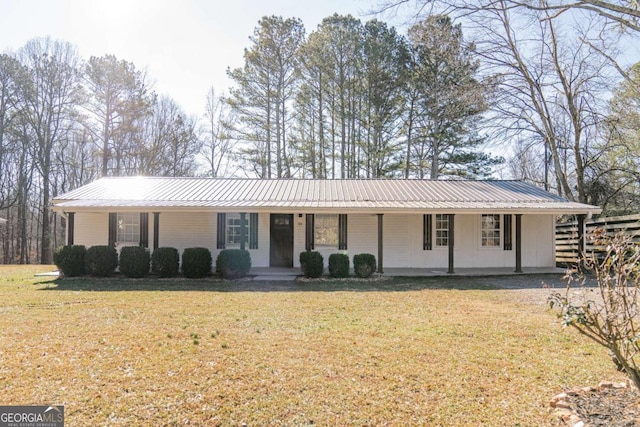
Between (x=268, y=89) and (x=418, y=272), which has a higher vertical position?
(x=268, y=89)

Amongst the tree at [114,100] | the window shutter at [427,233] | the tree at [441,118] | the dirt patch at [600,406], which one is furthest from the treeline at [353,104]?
the dirt patch at [600,406]

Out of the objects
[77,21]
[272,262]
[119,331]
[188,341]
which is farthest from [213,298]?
[77,21]

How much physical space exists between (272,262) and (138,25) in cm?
816

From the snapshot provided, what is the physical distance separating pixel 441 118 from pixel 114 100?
1851 centimetres

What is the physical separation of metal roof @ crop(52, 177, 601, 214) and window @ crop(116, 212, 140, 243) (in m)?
0.72

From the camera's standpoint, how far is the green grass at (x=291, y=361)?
3096 millimetres

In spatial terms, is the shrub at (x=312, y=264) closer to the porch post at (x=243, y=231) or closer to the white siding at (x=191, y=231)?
the porch post at (x=243, y=231)

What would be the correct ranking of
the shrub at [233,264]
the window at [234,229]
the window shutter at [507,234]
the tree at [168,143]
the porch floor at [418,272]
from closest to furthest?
the shrub at [233,264] → the porch floor at [418,272] → the window at [234,229] → the window shutter at [507,234] → the tree at [168,143]

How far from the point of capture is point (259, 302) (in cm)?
759

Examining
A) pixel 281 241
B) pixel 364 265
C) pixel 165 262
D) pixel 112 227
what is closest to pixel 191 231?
pixel 165 262

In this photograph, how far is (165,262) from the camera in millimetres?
11227

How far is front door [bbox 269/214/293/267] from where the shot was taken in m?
13.1

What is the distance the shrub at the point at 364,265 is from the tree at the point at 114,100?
17.3 meters

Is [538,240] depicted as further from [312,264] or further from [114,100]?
[114,100]
